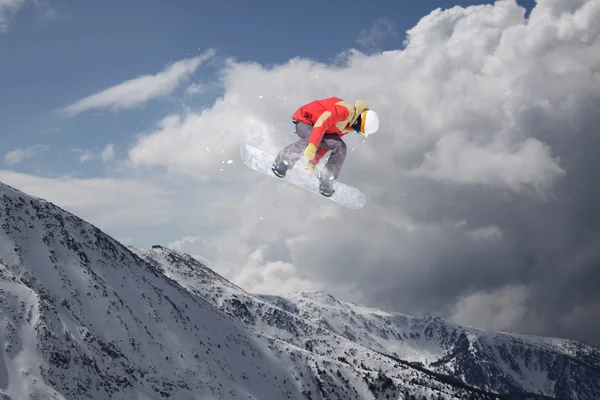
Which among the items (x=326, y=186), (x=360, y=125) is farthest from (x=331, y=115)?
(x=326, y=186)

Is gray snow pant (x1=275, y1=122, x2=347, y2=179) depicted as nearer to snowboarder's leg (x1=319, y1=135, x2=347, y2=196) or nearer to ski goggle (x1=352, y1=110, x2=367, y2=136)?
snowboarder's leg (x1=319, y1=135, x2=347, y2=196)

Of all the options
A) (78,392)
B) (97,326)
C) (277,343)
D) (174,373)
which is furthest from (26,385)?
(277,343)

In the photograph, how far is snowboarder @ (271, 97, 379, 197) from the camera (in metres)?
14.1

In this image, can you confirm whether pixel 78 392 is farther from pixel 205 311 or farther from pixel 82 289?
→ pixel 205 311

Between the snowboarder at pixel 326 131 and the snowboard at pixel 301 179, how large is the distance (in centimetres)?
63

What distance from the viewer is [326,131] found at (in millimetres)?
15477

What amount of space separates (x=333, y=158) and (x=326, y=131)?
3.56 feet

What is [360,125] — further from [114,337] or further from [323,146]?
[114,337]

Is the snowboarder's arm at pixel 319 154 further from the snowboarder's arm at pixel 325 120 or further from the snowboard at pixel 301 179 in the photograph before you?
the snowboarder's arm at pixel 325 120

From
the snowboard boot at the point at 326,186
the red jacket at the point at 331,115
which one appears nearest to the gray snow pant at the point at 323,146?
the snowboard boot at the point at 326,186

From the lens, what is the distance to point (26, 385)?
2255 inches

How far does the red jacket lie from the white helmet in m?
0.19

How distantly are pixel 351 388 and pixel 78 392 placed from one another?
68304 millimetres

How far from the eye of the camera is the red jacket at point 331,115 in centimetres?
1412
